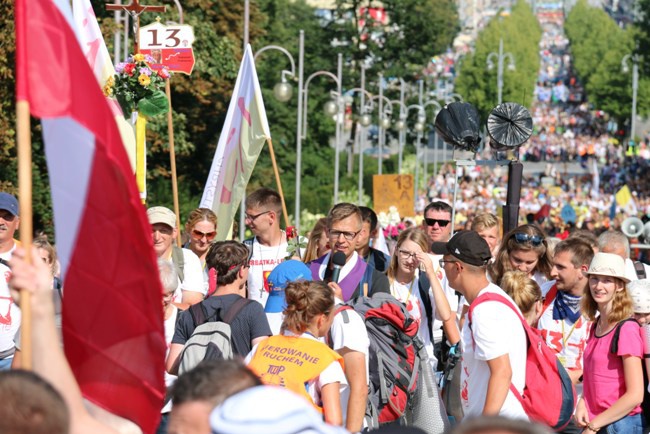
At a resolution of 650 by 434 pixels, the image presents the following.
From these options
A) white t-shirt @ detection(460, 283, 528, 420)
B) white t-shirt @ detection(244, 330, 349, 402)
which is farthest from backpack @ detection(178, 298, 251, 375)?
white t-shirt @ detection(460, 283, 528, 420)

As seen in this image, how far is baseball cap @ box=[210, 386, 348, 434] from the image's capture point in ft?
10.1

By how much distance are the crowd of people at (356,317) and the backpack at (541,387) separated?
36 mm

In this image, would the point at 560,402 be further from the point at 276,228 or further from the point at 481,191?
the point at 481,191

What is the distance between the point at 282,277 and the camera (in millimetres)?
6820

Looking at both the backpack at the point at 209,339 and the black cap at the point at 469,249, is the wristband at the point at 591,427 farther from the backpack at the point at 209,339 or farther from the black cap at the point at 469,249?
the backpack at the point at 209,339

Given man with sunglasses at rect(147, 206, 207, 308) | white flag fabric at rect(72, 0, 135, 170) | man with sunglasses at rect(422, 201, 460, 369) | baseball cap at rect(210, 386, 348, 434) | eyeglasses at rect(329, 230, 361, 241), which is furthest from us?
white flag fabric at rect(72, 0, 135, 170)

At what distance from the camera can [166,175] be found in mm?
32094

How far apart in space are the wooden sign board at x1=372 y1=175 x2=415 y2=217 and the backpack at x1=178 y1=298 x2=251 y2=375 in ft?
68.6

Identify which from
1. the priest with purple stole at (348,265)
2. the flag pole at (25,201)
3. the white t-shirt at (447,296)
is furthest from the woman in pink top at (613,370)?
the flag pole at (25,201)

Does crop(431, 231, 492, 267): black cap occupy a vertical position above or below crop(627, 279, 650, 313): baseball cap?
above

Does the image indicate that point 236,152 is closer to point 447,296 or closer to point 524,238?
point 447,296

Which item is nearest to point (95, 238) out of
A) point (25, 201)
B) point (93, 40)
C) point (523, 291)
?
point (25, 201)

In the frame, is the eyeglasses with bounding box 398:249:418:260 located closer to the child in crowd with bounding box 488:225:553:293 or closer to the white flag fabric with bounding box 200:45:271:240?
the child in crowd with bounding box 488:225:553:293

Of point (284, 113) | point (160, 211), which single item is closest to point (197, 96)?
point (284, 113)
